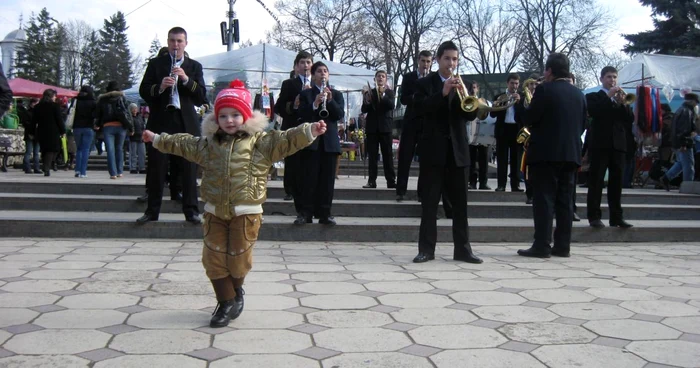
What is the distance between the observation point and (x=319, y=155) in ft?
23.2

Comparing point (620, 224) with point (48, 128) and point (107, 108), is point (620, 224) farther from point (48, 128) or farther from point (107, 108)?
point (48, 128)

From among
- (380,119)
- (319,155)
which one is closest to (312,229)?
(319,155)

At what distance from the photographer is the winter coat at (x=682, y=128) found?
11.4 meters

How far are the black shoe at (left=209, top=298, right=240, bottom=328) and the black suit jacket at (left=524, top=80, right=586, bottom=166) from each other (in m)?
3.69

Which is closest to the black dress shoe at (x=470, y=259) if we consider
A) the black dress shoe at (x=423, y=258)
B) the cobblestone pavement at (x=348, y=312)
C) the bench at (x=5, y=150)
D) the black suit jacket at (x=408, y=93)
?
the cobblestone pavement at (x=348, y=312)

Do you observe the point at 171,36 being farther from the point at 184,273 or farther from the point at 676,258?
the point at 676,258

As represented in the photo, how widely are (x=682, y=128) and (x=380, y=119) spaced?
5664 millimetres

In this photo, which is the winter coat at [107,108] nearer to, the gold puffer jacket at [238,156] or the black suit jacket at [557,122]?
the black suit jacket at [557,122]

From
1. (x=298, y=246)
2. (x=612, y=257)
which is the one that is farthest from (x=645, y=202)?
(x=298, y=246)

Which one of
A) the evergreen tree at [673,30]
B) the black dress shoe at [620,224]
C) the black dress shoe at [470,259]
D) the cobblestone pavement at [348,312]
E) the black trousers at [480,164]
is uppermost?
the evergreen tree at [673,30]

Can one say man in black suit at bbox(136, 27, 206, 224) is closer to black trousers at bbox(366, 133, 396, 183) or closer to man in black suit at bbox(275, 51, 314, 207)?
man in black suit at bbox(275, 51, 314, 207)

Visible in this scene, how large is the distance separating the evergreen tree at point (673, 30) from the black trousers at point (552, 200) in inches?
984

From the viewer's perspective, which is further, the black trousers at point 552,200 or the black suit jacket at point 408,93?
the black suit jacket at point 408,93

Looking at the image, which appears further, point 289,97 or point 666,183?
point 666,183
